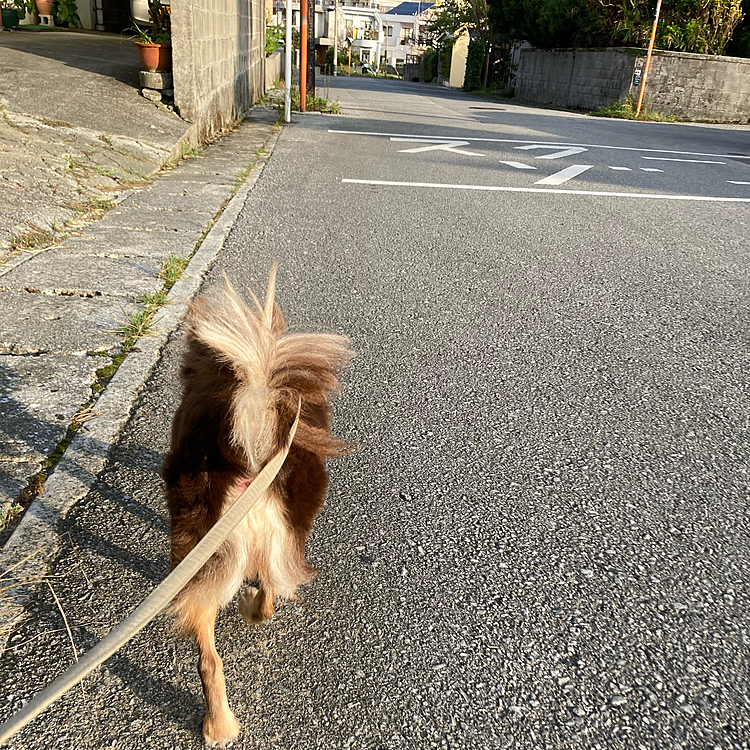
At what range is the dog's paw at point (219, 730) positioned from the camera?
4.77ft

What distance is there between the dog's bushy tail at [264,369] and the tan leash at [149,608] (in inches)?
2.6

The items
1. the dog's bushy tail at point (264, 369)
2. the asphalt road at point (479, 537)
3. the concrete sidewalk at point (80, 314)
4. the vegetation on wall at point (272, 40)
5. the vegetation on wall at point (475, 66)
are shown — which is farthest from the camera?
the vegetation on wall at point (475, 66)

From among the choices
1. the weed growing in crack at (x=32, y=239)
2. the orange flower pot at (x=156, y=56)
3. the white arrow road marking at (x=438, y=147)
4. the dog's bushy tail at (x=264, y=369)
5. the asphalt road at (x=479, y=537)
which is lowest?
the asphalt road at (x=479, y=537)

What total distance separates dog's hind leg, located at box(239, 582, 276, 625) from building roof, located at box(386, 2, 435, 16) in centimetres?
8881

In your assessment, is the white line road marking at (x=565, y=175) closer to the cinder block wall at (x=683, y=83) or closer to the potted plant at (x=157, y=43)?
the potted plant at (x=157, y=43)

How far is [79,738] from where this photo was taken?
4.75ft

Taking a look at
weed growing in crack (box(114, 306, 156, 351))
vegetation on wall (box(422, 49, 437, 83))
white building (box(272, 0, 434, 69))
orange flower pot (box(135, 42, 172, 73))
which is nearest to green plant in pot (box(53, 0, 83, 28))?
orange flower pot (box(135, 42, 172, 73))

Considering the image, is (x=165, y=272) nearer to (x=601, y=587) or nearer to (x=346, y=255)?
(x=346, y=255)

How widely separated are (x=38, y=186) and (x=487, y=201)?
4.15 m

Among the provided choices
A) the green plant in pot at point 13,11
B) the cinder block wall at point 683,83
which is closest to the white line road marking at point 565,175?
the cinder block wall at point 683,83

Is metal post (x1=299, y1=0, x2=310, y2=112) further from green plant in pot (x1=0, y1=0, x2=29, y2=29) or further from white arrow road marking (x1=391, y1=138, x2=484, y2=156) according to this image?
green plant in pot (x1=0, y1=0, x2=29, y2=29)

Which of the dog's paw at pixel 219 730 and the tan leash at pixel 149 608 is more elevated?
the tan leash at pixel 149 608

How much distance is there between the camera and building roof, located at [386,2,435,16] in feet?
264

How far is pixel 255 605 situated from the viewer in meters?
1.75
